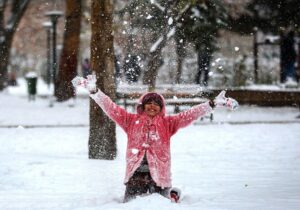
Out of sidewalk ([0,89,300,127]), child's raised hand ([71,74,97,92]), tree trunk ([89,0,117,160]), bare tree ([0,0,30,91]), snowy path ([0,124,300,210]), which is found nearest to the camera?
child's raised hand ([71,74,97,92])

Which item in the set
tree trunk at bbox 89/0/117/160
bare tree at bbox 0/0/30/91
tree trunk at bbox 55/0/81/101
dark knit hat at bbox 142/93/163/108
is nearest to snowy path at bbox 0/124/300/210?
tree trunk at bbox 89/0/117/160

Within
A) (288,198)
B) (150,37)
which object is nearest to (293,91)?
(150,37)

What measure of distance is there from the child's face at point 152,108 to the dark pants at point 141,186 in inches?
26.5

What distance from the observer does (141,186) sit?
6305mm

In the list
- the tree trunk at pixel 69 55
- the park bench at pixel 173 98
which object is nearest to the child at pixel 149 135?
the park bench at pixel 173 98

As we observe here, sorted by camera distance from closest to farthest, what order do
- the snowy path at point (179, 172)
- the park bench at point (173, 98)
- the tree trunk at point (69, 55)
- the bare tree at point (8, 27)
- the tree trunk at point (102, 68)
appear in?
the snowy path at point (179, 172) < the tree trunk at point (102, 68) < the park bench at point (173, 98) < the tree trunk at point (69, 55) < the bare tree at point (8, 27)

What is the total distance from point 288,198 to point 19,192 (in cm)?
342

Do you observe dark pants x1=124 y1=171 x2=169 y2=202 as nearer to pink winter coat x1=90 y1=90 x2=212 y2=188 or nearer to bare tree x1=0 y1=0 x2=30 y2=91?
pink winter coat x1=90 y1=90 x2=212 y2=188

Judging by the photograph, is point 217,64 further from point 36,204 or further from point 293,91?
point 36,204

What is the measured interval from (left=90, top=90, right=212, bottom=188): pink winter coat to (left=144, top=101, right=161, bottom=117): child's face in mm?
46

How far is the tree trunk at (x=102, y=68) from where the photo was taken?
9.50m

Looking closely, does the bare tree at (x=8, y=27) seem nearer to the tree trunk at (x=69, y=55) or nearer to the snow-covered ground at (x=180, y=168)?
the tree trunk at (x=69, y=55)

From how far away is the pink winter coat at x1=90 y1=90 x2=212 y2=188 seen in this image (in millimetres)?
6199

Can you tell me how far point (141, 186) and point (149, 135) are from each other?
1.94ft
